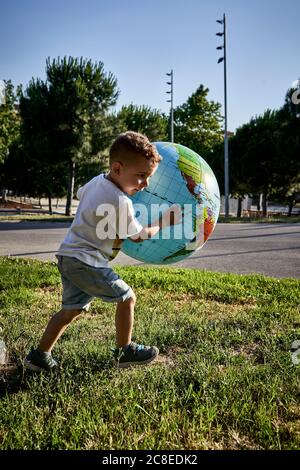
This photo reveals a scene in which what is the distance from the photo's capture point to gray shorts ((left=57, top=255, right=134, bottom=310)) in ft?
8.64

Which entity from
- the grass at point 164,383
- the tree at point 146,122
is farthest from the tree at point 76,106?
the grass at point 164,383

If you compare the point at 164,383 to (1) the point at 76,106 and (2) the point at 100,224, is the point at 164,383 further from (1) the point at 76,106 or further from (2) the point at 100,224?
(1) the point at 76,106

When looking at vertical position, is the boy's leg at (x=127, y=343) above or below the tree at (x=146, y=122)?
below

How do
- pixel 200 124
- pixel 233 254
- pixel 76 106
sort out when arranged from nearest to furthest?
pixel 233 254 < pixel 76 106 < pixel 200 124

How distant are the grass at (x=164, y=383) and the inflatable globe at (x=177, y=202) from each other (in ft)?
2.24

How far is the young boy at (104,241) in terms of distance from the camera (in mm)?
2637

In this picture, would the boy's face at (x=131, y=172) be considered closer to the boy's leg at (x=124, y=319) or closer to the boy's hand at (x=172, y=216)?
the boy's hand at (x=172, y=216)

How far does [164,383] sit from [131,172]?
1402 millimetres

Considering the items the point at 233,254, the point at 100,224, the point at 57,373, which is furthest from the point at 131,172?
the point at 233,254

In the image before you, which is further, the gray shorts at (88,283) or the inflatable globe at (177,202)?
the inflatable globe at (177,202)

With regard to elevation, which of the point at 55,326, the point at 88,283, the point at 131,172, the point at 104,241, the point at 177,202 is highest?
the point at 131,172

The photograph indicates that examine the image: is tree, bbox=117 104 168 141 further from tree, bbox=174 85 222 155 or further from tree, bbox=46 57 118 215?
tree, bbox=46 57 118 215

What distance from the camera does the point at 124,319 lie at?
109 inches

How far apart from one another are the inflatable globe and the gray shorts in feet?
3.11
